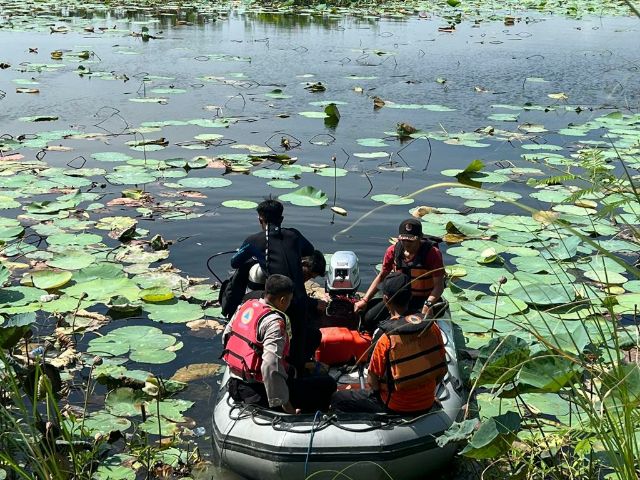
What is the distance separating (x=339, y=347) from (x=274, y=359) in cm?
109

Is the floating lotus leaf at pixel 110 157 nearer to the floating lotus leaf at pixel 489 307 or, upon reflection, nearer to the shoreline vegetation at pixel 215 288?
the shoreline vegetation at pixel 215 288

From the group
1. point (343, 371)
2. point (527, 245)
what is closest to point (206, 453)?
point (343, 371)

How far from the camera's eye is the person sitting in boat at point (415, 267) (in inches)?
231

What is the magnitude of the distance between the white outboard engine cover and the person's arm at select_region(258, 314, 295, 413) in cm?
152

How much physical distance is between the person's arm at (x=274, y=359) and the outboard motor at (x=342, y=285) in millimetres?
1401

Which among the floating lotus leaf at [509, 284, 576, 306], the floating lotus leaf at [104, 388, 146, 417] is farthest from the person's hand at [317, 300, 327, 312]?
the floating lotus leaf at [509, 284, 576, 306]

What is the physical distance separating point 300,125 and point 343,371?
8.02 m

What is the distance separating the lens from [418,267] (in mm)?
5926

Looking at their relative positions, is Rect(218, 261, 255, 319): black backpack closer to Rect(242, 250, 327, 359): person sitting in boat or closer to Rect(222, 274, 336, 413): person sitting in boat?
Rect(242, 250, 327, 359): person sitting in boat

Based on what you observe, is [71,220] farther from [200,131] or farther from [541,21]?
[541,21]

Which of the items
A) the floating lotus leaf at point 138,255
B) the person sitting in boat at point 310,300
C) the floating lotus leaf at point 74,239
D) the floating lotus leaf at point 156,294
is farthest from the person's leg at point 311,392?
the floating lotus leaf at point 74,239

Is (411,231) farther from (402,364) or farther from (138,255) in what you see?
(138,255)

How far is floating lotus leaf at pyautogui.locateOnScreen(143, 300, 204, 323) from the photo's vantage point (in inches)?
261

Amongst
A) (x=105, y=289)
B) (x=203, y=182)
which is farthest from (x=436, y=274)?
(x=203, y=182)
